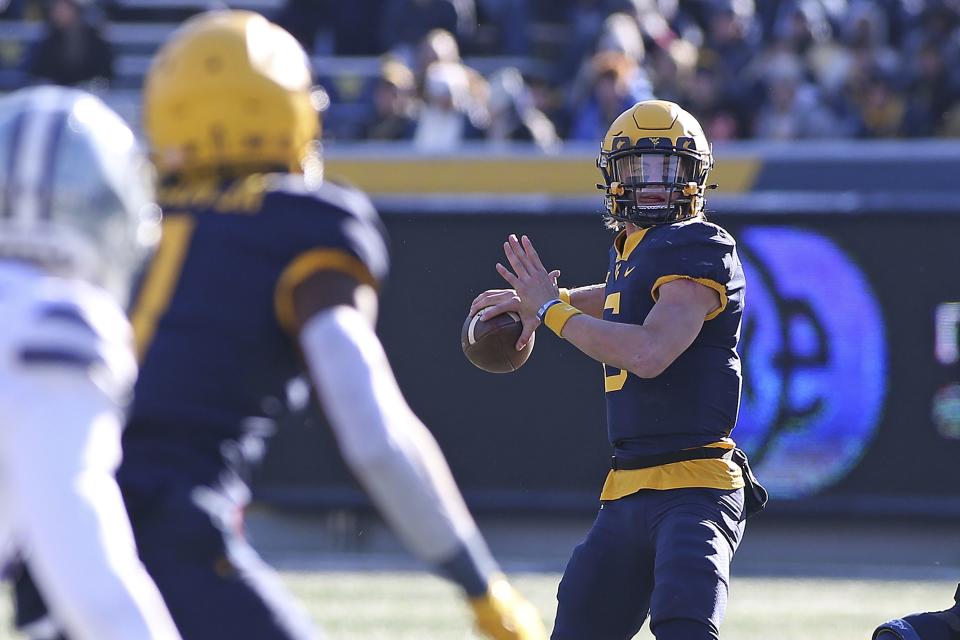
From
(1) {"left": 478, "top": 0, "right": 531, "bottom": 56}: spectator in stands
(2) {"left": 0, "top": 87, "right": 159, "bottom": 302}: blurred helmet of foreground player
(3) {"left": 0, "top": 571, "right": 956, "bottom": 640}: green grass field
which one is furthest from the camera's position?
(1) {"left": 478, "top": 0, "right": 531, "bottom": 56}: spectator in stands

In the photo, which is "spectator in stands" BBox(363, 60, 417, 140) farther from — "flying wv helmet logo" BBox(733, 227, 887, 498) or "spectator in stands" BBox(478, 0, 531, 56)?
"flying wv helmet logo" BBox(733, 227, 887, 498)

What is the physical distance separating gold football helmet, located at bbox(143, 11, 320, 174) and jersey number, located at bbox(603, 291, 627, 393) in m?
1.41

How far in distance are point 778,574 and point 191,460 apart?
6.41 m

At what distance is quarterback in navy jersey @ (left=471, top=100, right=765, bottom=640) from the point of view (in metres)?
4.37

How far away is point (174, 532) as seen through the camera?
309 centimetres

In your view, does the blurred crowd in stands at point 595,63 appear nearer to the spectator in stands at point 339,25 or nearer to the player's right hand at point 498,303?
the spectator in stands at point 339,25

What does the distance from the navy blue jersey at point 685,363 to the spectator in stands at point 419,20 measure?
852 centimetres

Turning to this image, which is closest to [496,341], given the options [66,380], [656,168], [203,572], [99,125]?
[656,168]

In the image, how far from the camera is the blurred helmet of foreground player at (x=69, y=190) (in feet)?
8.84

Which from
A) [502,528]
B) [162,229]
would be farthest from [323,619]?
[162,229]

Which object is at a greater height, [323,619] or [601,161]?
[601,161]

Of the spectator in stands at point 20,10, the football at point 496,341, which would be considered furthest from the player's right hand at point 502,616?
the spectator in stands at point 20,10

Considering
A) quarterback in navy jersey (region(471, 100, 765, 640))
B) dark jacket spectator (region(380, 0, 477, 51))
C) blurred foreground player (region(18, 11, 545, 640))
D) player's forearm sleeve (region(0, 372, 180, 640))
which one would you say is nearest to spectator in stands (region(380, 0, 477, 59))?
dark jacket spectator (region(380, 0, 477, 51))

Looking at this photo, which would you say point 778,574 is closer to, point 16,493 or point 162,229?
point 162,229
